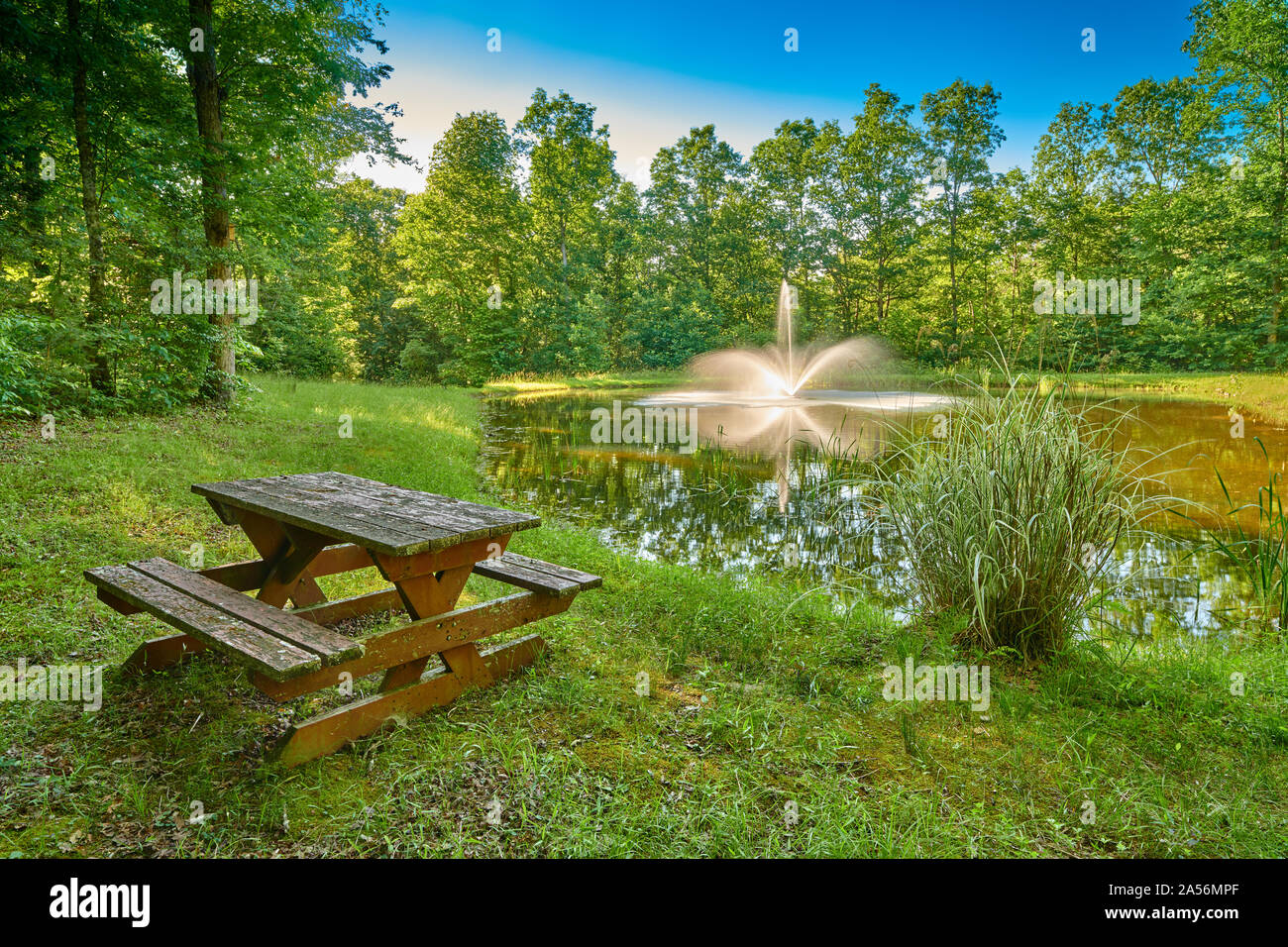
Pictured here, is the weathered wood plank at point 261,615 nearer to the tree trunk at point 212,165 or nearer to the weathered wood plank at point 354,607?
the weathered wood plank at point 354,607

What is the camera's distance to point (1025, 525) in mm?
3328

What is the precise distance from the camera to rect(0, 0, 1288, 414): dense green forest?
28.0 ft

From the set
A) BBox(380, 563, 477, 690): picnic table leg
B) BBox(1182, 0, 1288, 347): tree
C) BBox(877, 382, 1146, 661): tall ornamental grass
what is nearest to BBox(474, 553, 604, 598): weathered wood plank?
BBox(380, 563, 477, 690): picnic table leg

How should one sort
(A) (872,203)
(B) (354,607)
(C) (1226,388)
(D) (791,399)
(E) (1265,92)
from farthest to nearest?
(A) (872,203)
(E) (1265,92)
(D) (791,399)
(C) (1226,388)
(B) (354,607)

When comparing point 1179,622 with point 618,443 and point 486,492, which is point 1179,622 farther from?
point 618,443

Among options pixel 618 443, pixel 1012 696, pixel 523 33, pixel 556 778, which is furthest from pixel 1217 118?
pixel 556 778

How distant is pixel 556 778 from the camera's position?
237cm

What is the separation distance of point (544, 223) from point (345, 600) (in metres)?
29.0

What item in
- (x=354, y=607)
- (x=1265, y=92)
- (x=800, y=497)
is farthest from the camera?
(x=1265, y=92)

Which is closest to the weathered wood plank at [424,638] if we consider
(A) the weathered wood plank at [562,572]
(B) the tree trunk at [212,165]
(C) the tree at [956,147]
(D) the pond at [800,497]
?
(A) the weathered wood plank at [562,572]

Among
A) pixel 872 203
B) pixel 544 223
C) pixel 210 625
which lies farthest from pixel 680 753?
pixel 872 203

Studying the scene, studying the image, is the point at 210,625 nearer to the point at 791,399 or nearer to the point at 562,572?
the point at 562,572

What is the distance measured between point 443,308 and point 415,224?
Result: 12.1 ft

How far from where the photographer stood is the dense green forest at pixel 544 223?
8.53m
